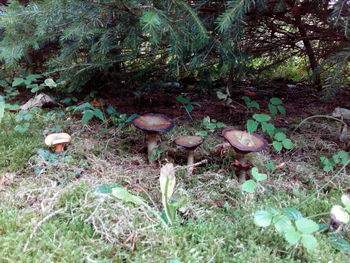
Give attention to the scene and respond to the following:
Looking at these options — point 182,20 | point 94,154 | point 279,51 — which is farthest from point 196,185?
point 279,51

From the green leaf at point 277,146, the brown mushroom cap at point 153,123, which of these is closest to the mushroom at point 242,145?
the green leaf at point 277,146

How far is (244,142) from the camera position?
66.7 inches

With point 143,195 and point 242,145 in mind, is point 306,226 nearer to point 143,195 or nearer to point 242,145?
point 242,145

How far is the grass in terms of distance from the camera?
1.15m

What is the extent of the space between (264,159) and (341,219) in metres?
0.82

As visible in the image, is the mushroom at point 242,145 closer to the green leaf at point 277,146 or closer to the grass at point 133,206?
the grass at point 133,206

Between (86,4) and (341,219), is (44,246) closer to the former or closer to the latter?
(341,219)

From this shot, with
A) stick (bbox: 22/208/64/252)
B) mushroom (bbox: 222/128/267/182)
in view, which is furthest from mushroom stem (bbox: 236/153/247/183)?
stick (bbox: 22/208/64/252)

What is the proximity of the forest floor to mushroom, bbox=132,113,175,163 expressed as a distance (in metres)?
0.10

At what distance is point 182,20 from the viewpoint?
5.96ft

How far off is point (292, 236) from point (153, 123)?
3.74ft

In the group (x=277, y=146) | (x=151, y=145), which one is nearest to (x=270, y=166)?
(x=277, y=146)

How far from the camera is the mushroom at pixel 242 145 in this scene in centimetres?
162

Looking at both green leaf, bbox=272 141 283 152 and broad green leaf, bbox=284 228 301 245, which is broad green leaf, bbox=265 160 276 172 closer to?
green leaf, bbox=272 141 283 152
